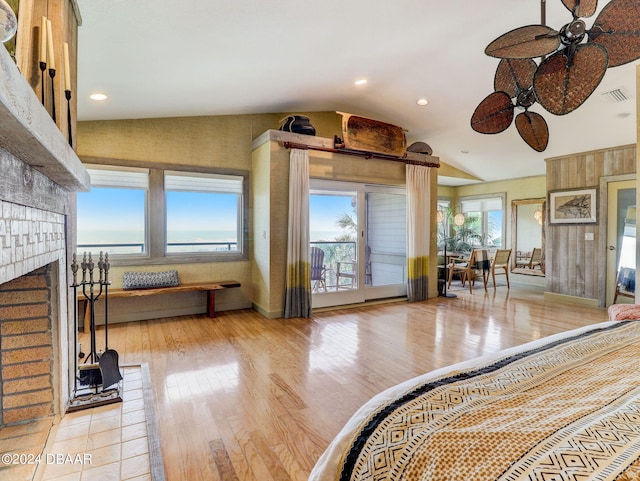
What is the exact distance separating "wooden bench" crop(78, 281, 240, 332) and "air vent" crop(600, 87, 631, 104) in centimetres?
542

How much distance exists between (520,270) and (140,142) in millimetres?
8000

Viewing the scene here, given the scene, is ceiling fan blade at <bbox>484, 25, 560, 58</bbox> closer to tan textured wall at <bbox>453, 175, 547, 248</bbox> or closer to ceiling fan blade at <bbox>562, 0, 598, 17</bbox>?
ceiling fan blade at <bbox>562, 0, 598, 17</bbox>

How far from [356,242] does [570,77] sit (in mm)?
3679

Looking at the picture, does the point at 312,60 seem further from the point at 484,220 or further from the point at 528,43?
the point at 484,220

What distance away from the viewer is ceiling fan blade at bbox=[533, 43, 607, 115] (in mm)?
1551

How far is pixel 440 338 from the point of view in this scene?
3.64m

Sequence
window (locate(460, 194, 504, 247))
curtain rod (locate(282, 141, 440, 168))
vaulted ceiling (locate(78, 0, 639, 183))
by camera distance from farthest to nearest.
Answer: window (locate(460, 194, 504, 247)), curtain rod (locate(282, 141, 440, 168)), vaulted ceiling (locate(78, 0, 639, 183))

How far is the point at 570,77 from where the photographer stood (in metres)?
1.62

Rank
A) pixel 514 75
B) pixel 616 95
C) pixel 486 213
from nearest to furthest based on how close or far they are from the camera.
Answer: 1. pixel 514 75
2. pixel 616 95
3. pixel 486 213

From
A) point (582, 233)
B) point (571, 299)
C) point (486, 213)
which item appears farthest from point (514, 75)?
point (486, 213)

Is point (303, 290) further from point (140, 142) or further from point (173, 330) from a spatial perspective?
point (140, 142)

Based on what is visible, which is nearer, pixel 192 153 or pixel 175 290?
pixel 175 290

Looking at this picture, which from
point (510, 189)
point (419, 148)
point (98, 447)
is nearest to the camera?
point (98, 447)

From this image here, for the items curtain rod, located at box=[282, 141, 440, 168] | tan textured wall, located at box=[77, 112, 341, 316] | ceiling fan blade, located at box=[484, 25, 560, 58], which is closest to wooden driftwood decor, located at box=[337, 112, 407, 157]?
curtain rod, located at box=[282, 141, 440, 168]
